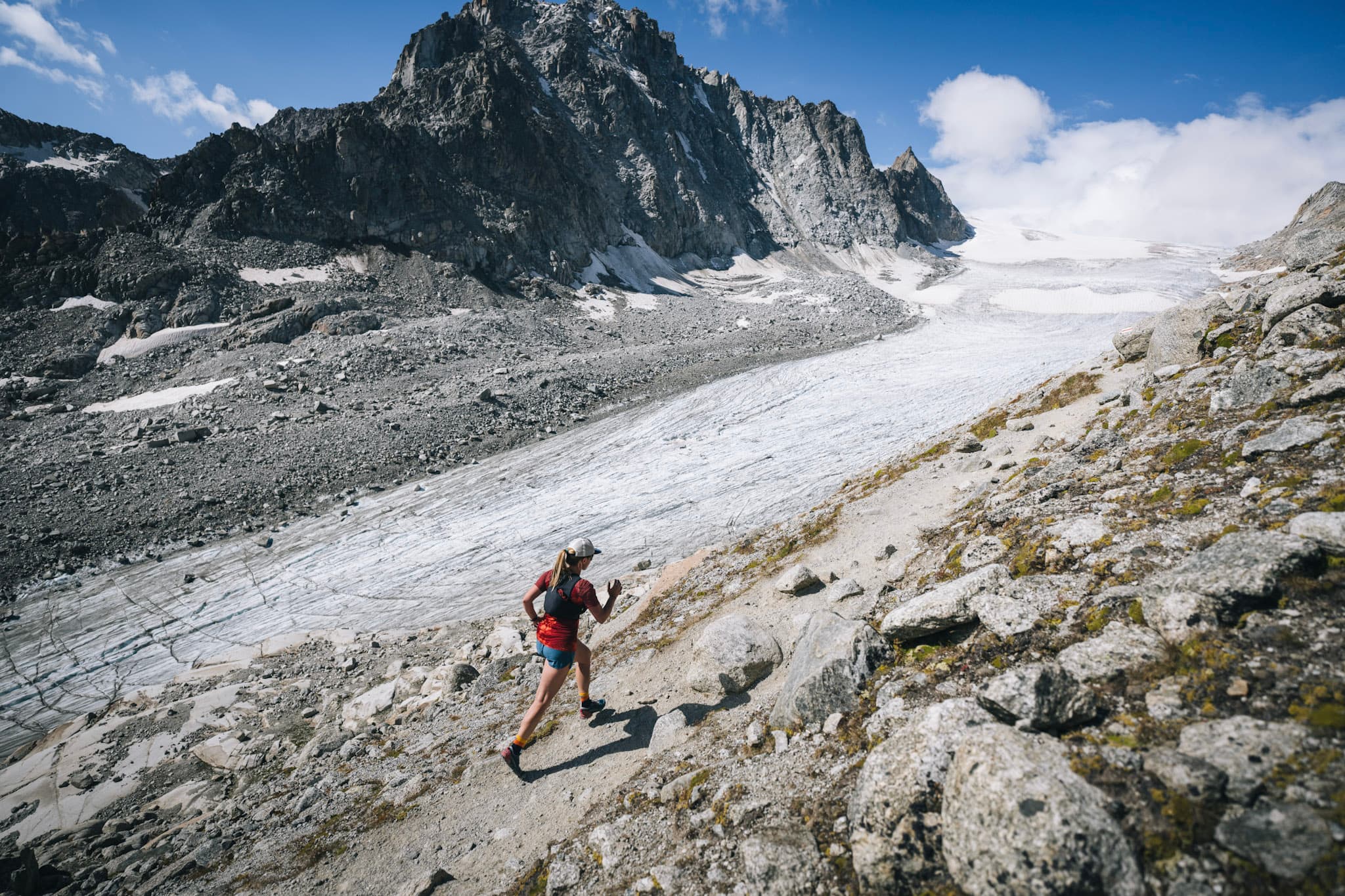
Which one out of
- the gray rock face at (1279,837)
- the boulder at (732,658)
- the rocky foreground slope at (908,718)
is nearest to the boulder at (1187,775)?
the rocky foreground slope at (908,718)

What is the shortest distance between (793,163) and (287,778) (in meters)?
145

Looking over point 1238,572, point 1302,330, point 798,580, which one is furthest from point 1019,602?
point 1302,330

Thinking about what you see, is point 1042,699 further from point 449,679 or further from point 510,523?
point 510,523

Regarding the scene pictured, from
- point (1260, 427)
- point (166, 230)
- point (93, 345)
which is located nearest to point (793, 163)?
point (166, 230)

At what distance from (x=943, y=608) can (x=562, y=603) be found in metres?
4.12

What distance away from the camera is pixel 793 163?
424 ft

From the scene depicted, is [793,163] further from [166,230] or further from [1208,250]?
[166,230]

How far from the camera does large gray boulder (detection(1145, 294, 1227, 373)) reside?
9.31m

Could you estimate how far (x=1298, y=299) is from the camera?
7.18 meters

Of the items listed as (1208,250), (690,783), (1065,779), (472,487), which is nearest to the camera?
(1065,779)

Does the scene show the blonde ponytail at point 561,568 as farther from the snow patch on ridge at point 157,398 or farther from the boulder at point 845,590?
the snow patch on ridge at point 157,398

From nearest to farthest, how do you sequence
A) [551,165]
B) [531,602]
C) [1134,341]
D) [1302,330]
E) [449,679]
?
[1302,330] < [531,602] < [449,679] < [1134,341] < [551,165]

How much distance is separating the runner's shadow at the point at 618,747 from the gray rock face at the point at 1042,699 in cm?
399

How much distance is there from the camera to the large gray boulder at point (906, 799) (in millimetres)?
3000
